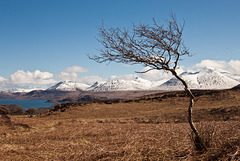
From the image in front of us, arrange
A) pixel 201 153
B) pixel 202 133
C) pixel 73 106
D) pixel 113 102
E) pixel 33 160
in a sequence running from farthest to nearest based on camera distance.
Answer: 1. pixel 113 102
2. pixel 73 106
3. pixel 33 160
4. pixel 202 133
5. pixel 201 153

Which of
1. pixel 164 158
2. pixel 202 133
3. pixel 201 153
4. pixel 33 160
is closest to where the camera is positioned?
pixel 164 158

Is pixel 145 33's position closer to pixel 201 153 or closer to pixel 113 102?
pixel 201 153

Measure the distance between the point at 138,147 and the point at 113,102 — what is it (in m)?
52.3

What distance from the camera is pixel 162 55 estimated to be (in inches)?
237

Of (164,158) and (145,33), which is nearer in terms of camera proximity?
(164,158)

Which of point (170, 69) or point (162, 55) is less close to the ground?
point (162, 55)

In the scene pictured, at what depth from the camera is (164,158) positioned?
494cm

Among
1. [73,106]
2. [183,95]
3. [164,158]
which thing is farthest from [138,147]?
[183,95]

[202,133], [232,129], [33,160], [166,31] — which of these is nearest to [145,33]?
[166,31]

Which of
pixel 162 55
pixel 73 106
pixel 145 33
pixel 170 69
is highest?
pixel 145 33

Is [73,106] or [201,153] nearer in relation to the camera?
[201,153]

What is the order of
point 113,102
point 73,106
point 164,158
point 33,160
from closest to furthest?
point 164,158 < point 33,160 < point 73,106 < point 113,102

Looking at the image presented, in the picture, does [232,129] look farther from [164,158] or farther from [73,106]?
[73,106]

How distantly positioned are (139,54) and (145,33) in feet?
2.16
